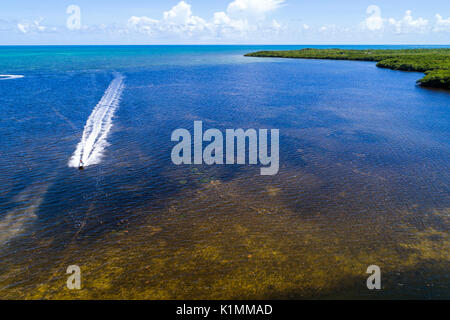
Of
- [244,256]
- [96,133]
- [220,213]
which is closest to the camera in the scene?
[244,256]

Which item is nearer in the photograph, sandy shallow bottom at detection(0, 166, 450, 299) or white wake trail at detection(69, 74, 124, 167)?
sandy shallow bottom at detection(0, 166, 450, 299)

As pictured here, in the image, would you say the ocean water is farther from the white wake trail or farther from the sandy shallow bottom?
the white wake trail

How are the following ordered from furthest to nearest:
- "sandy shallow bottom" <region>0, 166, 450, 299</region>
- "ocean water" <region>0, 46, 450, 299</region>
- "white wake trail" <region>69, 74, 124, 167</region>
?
"white wake trail" <region>69, 74, 124, 167</region> < "ocean water" <region>0, 46, 450, 299</region> < "sandy shallow bottom" <region>0, 166, 450, 299</region>

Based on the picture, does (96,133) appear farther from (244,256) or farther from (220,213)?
(244,256)

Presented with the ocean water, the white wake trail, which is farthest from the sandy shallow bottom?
the white wake trail

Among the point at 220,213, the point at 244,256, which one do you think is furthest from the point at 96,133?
the point at 244,256
